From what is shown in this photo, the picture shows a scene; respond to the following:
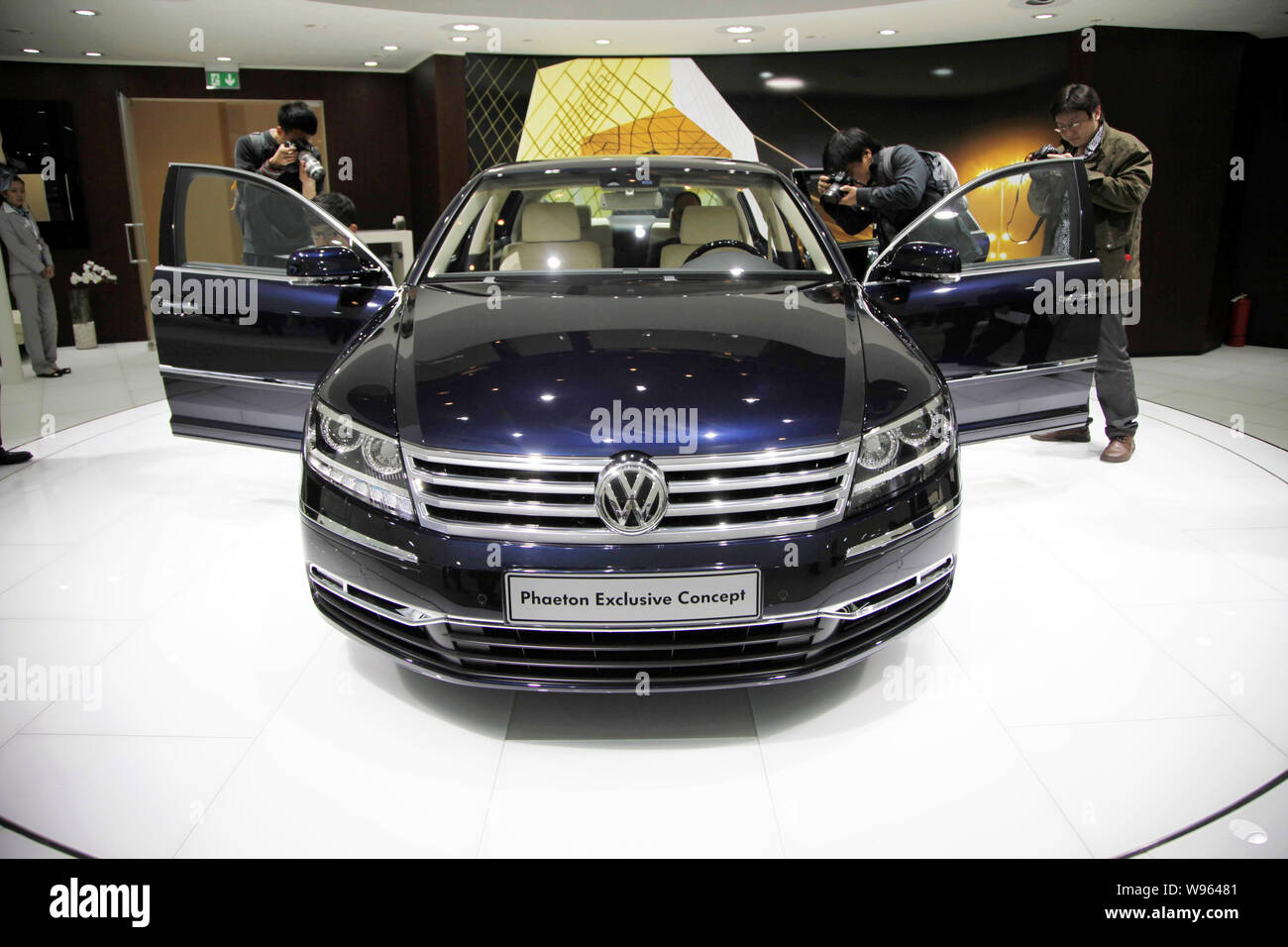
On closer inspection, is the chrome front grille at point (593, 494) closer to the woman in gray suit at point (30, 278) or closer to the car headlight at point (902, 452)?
the car headlight at point (902, 452)

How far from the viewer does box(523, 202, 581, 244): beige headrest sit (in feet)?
8.44

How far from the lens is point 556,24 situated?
6.39 m

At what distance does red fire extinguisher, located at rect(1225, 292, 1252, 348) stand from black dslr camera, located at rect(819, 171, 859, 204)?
4.73 meters

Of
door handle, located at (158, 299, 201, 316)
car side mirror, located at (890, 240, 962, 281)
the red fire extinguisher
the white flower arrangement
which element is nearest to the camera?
car side mirror, located at (890, 240, 962, 281)

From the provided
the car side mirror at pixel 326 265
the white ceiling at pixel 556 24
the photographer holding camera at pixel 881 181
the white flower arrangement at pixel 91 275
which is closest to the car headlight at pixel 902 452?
the car side mirror at pixel 326 265

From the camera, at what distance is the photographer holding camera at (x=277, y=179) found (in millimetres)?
3768

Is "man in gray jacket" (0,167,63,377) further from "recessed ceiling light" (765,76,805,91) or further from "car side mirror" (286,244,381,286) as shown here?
"recessed ceiling light" (765,76,805,91)

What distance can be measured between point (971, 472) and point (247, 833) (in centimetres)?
297

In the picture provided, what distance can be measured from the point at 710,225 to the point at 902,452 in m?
1.20

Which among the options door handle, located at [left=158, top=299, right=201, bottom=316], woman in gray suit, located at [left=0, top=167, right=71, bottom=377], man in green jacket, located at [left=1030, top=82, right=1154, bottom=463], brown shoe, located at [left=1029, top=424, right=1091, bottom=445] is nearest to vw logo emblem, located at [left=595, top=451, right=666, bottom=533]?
door handle, located at [left=158, top=299, right=201, bottom=316]

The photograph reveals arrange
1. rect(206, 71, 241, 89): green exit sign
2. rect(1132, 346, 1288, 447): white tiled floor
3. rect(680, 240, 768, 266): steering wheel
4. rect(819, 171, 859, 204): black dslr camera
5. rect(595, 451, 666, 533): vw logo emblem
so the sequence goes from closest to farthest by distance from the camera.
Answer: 1. rect(595, 451, 666, 533): vw logo emblem
2. rect(680, 240, 768, 266): steering wheel
3. rect(819, 171, 859, 204): black dslr camera
4. rect(1132, 346, 1288, 447): white tiled floor
5. rect(206, 71, 241, 89): green exit sign

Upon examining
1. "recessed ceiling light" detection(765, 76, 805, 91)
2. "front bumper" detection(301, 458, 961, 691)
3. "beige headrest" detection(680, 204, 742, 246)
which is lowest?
"front bumper" detection(301, 458, 961, 691)

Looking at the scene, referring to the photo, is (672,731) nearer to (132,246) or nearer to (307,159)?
(307,159)
